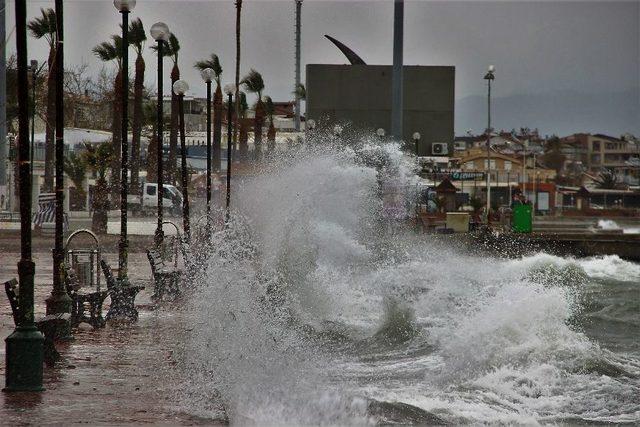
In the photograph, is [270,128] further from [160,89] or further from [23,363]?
[23,363]

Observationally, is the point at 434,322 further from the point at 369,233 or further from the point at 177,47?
the point at 177,47

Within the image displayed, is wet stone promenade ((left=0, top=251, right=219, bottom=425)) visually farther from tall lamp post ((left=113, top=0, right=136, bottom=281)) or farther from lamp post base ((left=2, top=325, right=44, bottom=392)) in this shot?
tall lamp post ((left=113, top=0, right=136, bottom=281))

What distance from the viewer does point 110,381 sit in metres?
12.2

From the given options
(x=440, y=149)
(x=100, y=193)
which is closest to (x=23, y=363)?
(x=100, y=193)

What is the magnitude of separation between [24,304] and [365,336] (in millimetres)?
7698

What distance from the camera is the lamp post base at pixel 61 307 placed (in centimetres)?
1491

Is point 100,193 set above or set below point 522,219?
above

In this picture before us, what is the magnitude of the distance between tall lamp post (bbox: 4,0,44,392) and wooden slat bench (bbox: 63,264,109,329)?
Answer: 416cm

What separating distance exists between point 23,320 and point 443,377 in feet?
17.6

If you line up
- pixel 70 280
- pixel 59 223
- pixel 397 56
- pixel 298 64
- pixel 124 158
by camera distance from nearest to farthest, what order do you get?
1. pixel 59 223
2. pixel 70 280
3. pixel 124 158
4. pixel 397 56
5. pixel 298 64

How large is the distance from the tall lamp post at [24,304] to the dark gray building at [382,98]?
51654 millimetres

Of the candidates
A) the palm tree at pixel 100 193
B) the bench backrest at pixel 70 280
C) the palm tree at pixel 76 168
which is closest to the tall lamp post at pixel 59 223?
the bench backrest at pixel 70 280

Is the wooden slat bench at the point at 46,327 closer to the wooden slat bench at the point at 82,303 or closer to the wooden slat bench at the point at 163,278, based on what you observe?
the wooden slat bench at the point at 82,303

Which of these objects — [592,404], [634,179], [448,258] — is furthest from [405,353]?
[634,179]
